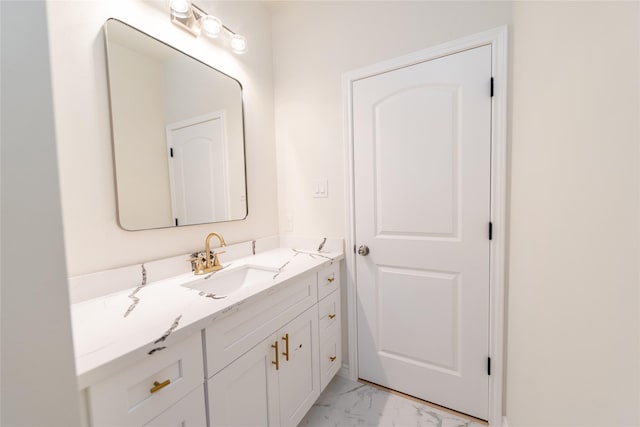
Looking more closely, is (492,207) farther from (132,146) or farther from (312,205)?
(132,146)

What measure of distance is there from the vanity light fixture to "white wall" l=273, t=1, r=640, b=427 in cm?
87

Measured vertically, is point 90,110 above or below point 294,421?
above

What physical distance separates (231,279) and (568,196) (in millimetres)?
1368

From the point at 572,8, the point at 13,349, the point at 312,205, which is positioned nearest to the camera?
the point at 13,349

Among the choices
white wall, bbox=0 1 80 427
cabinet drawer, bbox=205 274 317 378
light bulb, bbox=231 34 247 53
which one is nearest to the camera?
white wall, bbox=0 1 80 427

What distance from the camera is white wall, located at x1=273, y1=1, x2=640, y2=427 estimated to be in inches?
14.1

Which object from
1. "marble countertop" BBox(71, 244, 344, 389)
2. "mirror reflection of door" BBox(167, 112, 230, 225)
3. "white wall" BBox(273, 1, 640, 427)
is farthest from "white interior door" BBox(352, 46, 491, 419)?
"mirror reflection of door" BBox(167, 112, 230, 225)

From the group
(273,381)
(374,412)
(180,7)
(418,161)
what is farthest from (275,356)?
(180,7)

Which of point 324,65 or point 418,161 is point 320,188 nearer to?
point 418,161

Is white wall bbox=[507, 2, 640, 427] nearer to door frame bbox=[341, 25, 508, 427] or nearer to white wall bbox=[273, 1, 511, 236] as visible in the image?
door frame bbox=[341, 25, 508, 427]

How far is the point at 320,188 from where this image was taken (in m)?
1.78

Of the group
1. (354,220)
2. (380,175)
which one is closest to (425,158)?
(380,175)

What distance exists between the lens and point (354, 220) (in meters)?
1.66

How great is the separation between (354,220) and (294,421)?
1121 millimetres
